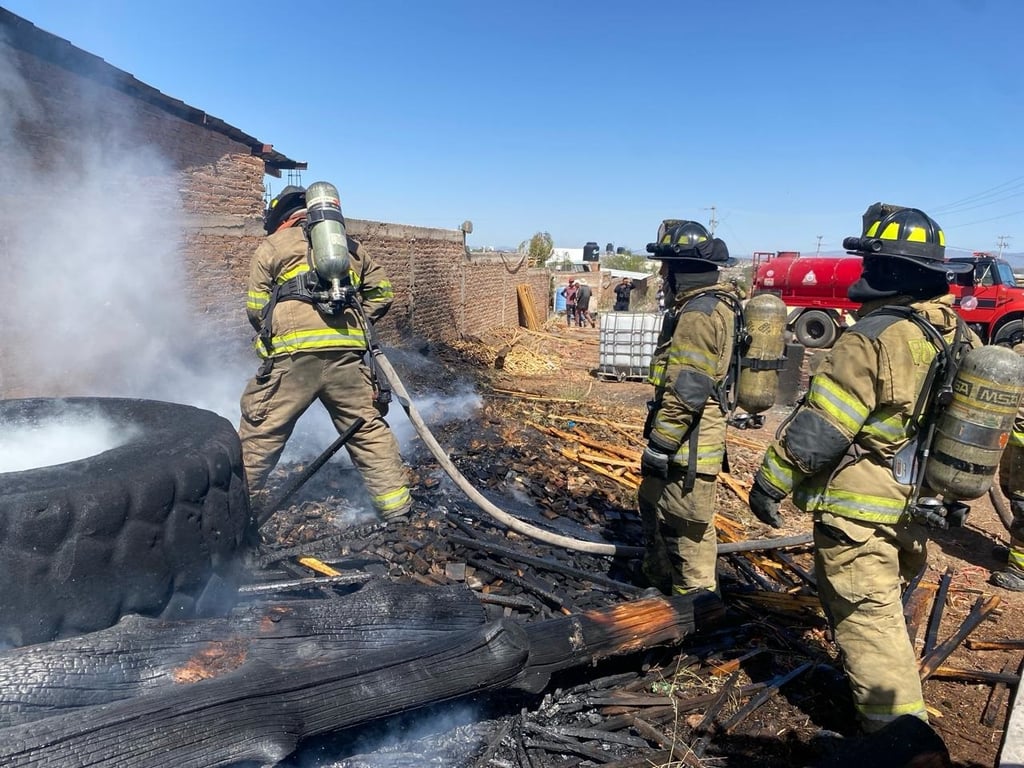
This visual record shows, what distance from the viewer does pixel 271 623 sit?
8.10 ft

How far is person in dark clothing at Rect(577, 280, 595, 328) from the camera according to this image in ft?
70.4

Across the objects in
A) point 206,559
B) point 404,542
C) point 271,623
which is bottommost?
point 404,542

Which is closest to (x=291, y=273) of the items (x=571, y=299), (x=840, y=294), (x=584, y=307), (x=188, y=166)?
(x=188, y=166)

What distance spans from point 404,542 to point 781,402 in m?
8.14

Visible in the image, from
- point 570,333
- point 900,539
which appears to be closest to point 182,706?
point 900,539

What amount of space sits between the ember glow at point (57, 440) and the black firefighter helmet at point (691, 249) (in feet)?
9.56

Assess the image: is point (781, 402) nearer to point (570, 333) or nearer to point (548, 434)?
point (548, 434)

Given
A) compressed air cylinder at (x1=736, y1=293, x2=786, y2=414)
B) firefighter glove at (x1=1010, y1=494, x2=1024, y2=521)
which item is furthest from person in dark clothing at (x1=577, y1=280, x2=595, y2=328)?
compressed air cylinder at (x1=736, y1=293, x2=786, y2=414)

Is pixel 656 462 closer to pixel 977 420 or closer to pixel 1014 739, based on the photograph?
pixel 977 420

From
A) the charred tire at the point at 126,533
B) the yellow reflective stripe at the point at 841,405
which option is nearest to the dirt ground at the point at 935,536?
the yellow reflective stripe at the point at 841,405

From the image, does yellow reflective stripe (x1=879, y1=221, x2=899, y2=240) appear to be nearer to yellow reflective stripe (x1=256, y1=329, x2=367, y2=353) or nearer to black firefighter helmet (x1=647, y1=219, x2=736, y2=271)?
black firefighter helmet (x1=647, y1=219, x2=736, y2=271)

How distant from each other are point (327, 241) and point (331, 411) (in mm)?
1108

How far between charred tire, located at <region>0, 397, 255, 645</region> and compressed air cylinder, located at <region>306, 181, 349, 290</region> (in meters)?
1.23

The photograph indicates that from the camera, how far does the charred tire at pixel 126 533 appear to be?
2.02 meters
